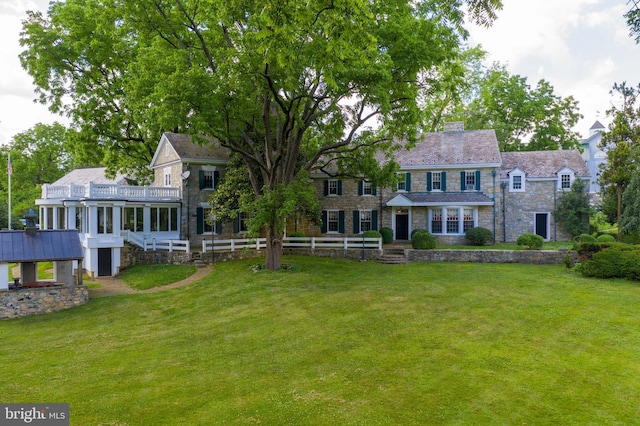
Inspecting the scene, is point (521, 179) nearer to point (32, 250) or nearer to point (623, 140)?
point (623, 140)

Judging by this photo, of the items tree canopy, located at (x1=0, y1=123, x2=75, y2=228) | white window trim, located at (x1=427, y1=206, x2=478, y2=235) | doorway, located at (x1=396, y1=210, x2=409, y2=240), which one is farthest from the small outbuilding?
tree canopy, located at (x1=0, y1=123, x2=75, y2=228)

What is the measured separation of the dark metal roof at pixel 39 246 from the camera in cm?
1580

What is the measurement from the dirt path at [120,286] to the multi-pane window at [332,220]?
10.5m

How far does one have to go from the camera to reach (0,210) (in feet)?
123

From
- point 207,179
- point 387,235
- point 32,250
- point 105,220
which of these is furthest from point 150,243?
point 387,235

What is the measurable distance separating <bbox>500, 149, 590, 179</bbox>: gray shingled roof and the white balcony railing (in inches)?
880

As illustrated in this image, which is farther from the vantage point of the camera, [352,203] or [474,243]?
[352,203]

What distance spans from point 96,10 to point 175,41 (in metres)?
4.07

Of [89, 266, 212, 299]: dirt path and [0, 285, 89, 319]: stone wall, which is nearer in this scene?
[0, 285, 89, 319]: stone wall

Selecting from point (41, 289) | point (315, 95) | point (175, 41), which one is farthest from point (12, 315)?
point (315, 95)

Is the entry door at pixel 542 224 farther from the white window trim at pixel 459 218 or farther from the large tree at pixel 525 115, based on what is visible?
the large tree at pixel 525 115

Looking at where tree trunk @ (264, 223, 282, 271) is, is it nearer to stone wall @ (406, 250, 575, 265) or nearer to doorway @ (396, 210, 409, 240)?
stone wall @ (406, 250, 575, 265)

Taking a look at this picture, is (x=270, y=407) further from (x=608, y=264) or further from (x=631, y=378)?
(x=608, y=264)

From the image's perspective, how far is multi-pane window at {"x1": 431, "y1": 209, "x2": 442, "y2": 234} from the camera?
27.9 metres
